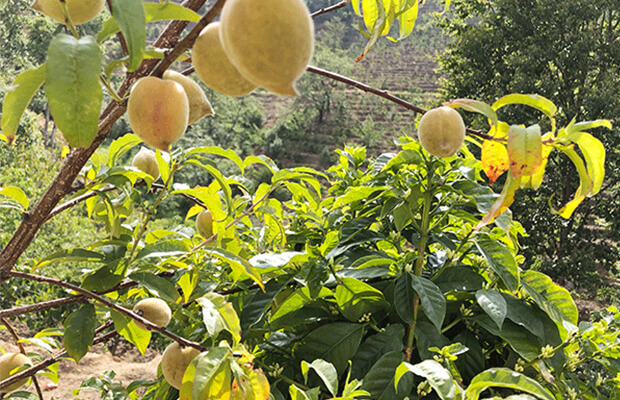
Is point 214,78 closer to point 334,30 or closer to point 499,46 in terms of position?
point 499,46

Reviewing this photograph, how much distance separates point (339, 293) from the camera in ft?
1.78

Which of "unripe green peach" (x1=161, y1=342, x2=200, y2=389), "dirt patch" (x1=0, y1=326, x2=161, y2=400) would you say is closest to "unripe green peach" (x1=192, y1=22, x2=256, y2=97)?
"unripe green peach" (x1=161, y1=342, x2=200, y2=389)

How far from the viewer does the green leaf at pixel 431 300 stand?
1.65ft

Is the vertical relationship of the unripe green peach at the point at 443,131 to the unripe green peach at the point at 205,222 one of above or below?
above

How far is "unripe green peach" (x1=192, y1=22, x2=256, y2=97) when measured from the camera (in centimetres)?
19

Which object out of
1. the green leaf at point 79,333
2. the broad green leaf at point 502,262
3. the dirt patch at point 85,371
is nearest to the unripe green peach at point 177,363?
the green leaf at point 79,333

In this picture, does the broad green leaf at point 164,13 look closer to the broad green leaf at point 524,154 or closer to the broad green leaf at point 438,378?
the broad green leaf at point 524,154

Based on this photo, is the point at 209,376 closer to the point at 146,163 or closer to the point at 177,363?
the point at 177,363

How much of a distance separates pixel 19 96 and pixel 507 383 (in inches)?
14.1

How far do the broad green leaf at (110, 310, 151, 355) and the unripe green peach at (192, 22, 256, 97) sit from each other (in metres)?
0.29

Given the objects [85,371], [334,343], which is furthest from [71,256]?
[85,371]

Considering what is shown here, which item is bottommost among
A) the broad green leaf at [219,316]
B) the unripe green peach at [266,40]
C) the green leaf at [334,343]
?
the green leaf at [334,343]

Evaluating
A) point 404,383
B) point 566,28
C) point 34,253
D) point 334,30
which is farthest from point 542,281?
point 334,30

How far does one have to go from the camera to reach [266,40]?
0.15m
